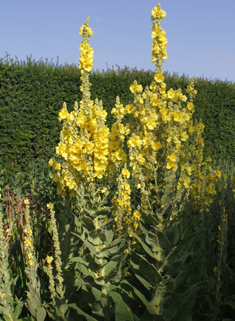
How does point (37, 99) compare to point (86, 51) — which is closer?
point (86, 51)

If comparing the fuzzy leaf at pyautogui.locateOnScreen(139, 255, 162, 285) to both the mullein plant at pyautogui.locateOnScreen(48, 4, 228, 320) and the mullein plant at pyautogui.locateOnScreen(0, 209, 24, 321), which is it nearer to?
the mullein plant at pyautogui.locateOnScreen(48, 4, 228, 320)

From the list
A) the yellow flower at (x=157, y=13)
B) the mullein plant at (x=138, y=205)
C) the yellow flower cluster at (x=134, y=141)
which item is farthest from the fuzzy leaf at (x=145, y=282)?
the yellow flower at (x=157, y=13)

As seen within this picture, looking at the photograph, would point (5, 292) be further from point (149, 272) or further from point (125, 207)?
point (125, 207)

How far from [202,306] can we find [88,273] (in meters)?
1.38

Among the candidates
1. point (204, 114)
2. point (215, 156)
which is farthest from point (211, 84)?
point (215, 156)

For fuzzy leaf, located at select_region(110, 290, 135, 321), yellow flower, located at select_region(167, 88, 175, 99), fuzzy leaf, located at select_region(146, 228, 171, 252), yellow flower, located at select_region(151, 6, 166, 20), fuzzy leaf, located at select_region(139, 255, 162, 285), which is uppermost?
yellow flower, located at select_region(151, 6, 166, 20)

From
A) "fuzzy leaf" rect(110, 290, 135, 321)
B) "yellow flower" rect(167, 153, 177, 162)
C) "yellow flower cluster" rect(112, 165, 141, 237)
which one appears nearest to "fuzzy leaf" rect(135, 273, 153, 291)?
"fuzzy leaf" rect(110, 290, 135, 321)

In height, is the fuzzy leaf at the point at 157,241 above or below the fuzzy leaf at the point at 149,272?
above

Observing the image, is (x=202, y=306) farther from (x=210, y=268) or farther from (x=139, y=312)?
(x=139, y=312)

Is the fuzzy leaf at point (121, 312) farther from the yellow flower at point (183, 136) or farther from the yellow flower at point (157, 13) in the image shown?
the yellow flower at point (157, 13)

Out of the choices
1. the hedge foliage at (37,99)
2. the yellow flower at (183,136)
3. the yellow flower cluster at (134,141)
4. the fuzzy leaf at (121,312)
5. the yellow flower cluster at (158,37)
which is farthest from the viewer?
the hedge foliage at (37,99)

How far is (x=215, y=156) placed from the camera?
9.43m

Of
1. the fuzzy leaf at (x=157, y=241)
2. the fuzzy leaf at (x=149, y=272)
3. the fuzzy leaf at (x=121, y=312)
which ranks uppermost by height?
the fuzzy leaf at (x=157, y=241)

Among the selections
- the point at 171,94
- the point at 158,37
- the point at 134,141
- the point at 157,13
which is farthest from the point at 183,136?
the point at 157,13
